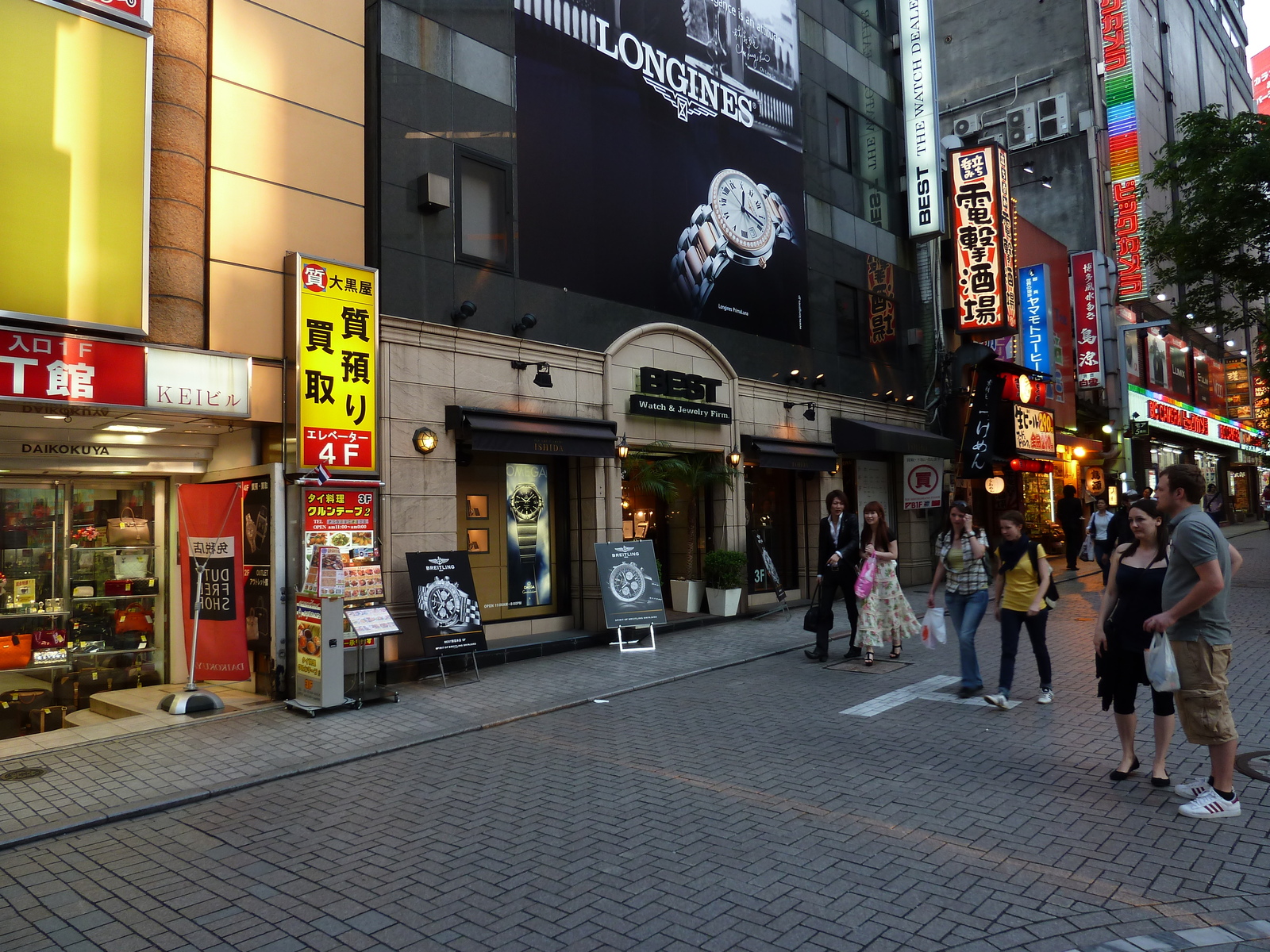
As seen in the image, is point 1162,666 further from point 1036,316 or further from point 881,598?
point 1036,316

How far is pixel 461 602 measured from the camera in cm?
982

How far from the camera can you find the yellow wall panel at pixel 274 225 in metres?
8.95

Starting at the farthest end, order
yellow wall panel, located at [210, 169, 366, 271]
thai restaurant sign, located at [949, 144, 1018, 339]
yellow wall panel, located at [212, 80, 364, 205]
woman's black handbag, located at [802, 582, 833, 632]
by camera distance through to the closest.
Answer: thai restaurant sign, located at [949, 144, 1018, 339] < woman's black handbag, located at [802, 582, 833, 632] < yellow wall panel, located at [212, 80, 364, 205] < yellow wall panel, located at [210, 169, 366, 271]

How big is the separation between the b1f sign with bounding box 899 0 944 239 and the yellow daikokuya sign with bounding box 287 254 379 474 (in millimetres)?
14931

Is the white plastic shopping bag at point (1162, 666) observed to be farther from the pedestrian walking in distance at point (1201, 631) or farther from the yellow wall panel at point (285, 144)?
the yellow wall panel at point (285, 144)

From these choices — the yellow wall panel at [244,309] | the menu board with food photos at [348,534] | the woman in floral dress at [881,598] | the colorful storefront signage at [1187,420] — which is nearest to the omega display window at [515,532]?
the menu board with food photos at [348,534]

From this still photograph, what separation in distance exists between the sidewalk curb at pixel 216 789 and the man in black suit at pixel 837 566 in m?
3.28

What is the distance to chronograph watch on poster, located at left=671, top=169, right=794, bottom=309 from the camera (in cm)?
1461

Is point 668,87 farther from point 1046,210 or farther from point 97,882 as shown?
point 1046,210

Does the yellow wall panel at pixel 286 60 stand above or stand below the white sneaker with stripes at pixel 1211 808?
above

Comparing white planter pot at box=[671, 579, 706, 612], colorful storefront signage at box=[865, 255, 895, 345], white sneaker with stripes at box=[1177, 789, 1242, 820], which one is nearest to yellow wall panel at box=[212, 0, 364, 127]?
white planter pot at box=[671, 579, 706, 612]

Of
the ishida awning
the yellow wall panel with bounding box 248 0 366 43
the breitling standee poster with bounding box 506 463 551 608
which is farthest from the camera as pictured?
the breitling standee poster with bounding box 506 463 551 608

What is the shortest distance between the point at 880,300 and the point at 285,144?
13.9m

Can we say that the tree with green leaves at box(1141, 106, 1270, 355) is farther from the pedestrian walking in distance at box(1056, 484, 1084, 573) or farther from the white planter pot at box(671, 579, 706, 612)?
the white planter pot at box(671, 579, 706, 612)
